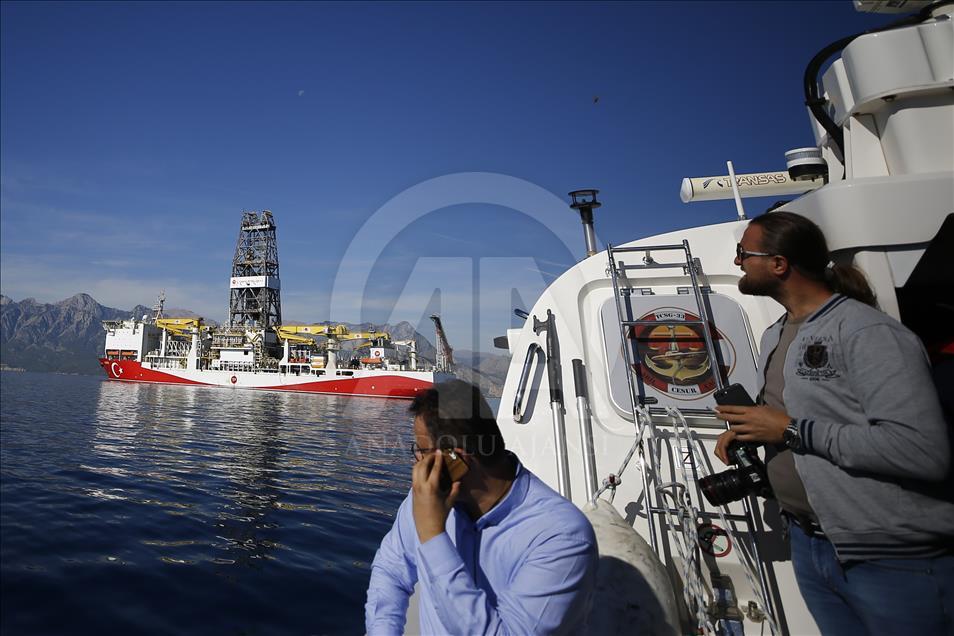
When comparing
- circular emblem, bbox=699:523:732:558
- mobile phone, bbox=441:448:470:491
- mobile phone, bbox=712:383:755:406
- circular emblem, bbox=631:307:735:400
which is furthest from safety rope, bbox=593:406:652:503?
mobile phone, bbox=441:448:470:491

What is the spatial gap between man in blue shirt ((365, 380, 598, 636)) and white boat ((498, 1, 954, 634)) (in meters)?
0.75

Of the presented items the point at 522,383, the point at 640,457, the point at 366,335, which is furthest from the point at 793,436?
the point at 366,335

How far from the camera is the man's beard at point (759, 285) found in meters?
1.87

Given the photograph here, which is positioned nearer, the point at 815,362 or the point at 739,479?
the point at 815,362

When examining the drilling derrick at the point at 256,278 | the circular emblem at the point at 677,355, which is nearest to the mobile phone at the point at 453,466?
the circular emblem at the point at 677,355

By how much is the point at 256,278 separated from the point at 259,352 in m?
14.4

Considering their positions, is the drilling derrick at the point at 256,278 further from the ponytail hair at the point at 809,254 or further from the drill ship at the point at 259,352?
the ponytail hair at the point at 809,254

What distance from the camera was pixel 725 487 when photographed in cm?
197

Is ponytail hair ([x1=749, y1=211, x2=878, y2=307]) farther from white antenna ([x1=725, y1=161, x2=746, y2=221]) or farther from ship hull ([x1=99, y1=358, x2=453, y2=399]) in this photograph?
ship hull ([x1=99, y1=358, x2=453, y2=399])

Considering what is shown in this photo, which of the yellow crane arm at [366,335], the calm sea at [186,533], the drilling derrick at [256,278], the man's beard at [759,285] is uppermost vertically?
the drilling derrick at [256,278]

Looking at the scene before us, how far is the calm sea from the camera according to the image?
409cm

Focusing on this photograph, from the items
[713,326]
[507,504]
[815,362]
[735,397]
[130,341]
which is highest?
[130,341]

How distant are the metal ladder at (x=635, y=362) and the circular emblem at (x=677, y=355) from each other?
37 mm

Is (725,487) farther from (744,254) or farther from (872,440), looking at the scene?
(744,254)
